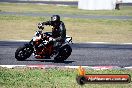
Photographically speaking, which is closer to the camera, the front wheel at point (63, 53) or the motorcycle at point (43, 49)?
the motorcycle at point (43, 49)

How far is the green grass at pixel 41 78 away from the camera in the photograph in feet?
31.5

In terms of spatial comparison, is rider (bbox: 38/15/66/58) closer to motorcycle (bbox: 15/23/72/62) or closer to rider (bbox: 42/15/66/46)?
rider (bbox: 42/15/66/46)

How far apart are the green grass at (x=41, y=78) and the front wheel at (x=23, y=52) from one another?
184 centimetres

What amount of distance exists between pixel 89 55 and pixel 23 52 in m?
3.22

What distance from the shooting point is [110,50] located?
17266mm

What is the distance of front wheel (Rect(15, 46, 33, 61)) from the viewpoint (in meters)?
13.5

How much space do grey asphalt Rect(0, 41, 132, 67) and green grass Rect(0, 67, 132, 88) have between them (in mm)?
1733

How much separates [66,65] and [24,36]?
9.27m

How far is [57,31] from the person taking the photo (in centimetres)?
1356

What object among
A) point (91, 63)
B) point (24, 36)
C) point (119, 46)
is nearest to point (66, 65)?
point (91, 63)

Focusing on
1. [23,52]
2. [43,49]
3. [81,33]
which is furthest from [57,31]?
[81,33]

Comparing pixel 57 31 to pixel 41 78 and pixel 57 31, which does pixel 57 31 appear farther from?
pixel 41 78

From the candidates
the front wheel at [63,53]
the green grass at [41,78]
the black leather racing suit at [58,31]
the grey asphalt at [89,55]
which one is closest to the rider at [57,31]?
the black leather racing suit at [58,31]

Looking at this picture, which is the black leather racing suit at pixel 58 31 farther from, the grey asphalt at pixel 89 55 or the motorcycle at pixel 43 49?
the grey asphalt at pixel 89 55
